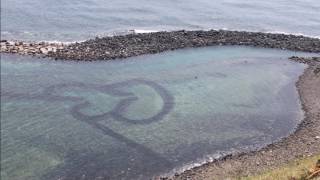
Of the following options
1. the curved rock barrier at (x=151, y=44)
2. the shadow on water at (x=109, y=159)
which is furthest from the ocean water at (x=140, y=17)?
the shadow on water at (x=109, y=159)

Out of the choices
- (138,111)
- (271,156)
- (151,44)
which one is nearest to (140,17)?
(151,44)

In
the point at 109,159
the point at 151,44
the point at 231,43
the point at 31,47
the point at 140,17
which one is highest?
the point at 140,17

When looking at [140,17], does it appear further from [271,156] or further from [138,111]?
[271,156]

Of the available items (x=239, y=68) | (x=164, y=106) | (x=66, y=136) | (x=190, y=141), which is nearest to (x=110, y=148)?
(x=66, y=136)

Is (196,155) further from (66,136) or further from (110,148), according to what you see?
(66,136)

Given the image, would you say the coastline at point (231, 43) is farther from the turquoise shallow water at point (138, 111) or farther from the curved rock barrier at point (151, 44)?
the turquoise shallow water at point (138, 111)

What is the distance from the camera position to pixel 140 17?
62.5 meters

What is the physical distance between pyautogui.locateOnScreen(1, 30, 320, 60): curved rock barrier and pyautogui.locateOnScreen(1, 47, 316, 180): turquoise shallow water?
1259mm

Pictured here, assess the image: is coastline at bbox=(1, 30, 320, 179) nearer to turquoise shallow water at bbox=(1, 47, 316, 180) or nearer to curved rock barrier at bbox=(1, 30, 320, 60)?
curved rock barrier at bbox=(1, 30, 320, 60)

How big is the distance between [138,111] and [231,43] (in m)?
20.5

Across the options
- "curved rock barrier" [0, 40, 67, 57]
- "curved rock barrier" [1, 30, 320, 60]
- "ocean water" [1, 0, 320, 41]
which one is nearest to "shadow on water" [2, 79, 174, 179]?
"curved rock barrier" [0, 40, 67, 57]

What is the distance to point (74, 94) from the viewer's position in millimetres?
38969

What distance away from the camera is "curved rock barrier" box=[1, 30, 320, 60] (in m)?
46.2

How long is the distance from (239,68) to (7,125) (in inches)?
951
